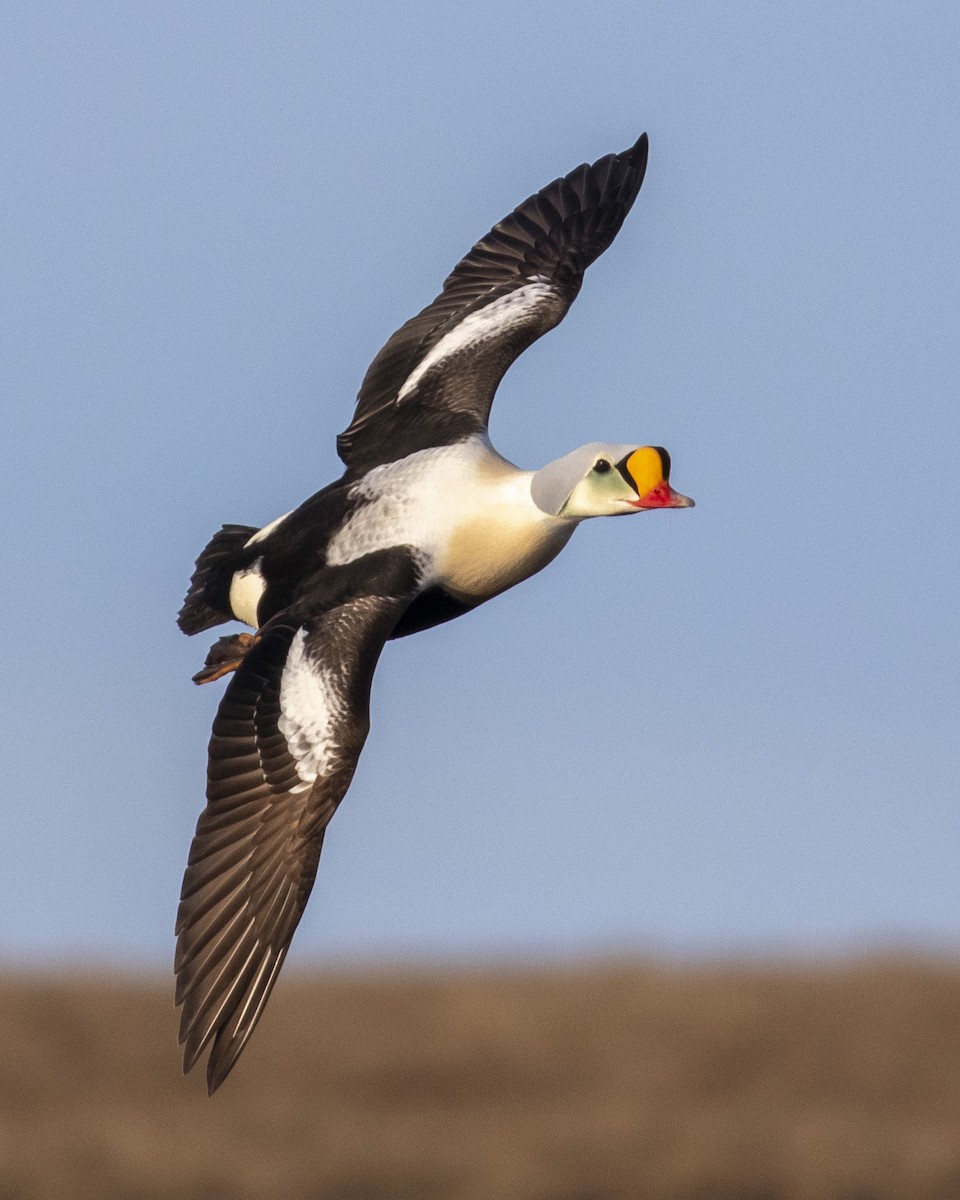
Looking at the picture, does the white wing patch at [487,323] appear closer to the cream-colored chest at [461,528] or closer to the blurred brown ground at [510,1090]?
the cream-colored chest at [461,528]

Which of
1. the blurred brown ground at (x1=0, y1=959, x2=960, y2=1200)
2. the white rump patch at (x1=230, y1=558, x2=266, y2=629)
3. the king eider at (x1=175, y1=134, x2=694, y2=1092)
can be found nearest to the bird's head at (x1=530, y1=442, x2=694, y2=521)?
the king eider at (x1=175, y1=134, x2=694, y2=1092)

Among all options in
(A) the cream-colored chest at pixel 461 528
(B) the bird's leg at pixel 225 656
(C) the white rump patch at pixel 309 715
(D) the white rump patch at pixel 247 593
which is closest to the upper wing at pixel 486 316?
(A) the cream-colored chest at pixel 461 528

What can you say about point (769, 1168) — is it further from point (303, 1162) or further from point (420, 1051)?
point (420, 1051)

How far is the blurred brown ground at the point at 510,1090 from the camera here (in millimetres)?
20609

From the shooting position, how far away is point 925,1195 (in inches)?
808

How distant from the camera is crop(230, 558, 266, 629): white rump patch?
1203cm

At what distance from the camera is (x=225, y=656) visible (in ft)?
39.1

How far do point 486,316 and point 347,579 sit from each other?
2.49 metres

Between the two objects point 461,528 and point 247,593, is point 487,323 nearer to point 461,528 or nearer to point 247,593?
point 461,528

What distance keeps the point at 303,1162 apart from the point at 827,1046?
607 cm

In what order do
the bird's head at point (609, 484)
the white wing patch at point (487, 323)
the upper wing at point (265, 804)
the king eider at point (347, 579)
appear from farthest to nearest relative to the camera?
1. the white wing patch at point (487, 323)
2. the bird's head at point (609, 484)
3. the king eider at point (347, 579)
4. the upper wing at point (265, 804)

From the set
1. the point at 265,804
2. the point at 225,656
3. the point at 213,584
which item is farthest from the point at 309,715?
the point at 213,584

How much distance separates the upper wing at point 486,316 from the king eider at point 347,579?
0.5 inches

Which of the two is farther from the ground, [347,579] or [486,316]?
[486,316]
